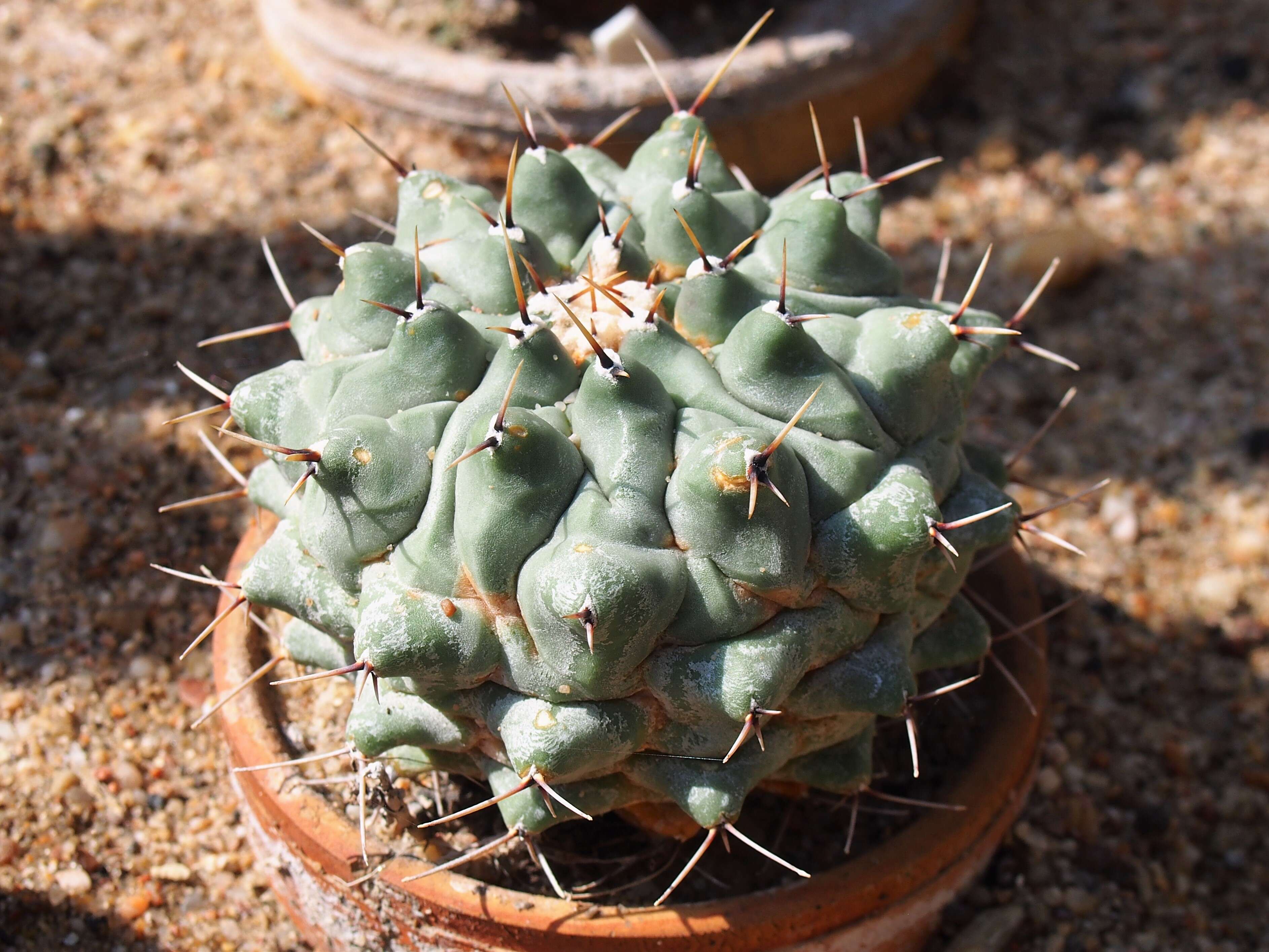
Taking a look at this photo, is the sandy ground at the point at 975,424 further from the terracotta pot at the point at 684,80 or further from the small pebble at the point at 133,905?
the terracotta pot at the point at 684,80

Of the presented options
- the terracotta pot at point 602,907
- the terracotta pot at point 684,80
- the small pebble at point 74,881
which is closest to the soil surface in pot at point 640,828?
the terracotta pot at point 602,907

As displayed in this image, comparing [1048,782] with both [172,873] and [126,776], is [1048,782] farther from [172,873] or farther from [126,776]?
[126,776]

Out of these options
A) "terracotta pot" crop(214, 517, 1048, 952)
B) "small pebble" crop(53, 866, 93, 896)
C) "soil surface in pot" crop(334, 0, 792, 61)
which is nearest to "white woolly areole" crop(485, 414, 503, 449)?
"terracotta pot" crop(214, 517, 1048, 952)

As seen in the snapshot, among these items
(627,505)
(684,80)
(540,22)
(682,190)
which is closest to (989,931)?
(627,505)

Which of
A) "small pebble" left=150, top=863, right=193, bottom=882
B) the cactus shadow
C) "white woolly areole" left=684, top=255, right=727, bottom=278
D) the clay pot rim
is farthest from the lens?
the clay pot rim

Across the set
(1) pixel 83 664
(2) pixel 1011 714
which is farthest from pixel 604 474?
(1) pixel 83 664

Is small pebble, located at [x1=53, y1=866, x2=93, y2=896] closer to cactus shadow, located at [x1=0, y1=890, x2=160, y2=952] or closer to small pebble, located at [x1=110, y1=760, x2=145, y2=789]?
cactus shadow, located at [x1=0, y1=890, x2=160, y2=952]

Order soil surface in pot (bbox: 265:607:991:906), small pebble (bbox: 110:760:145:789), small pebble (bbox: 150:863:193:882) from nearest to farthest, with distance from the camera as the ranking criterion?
1. soil surface in pot (bbox: 265:607:991:906)
2. small pebble (bbox: 150:863:193:882)
3. small pebble (bbox: 110:760:145:789)
